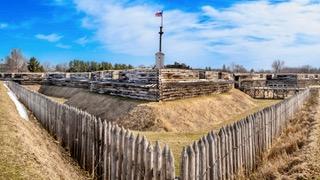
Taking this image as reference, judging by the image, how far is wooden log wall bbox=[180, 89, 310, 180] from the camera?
6949 mm

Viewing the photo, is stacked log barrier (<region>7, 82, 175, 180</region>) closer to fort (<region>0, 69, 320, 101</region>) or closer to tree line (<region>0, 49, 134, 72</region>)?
fort (<region>0, 69, 320, 101</region>)

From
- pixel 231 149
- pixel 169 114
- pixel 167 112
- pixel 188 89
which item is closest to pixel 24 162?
pixel 231 149

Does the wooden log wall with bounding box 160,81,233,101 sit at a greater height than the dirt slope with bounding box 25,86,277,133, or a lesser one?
greater

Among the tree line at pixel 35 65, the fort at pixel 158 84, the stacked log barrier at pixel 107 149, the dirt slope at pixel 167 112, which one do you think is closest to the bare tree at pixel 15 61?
the tree line at pixel 35 65

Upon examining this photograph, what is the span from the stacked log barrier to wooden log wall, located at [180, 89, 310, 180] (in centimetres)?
49

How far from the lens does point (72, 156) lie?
40.5ft

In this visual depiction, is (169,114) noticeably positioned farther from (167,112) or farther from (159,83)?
(159,83)

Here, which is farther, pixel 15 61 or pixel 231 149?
pixel 15 61

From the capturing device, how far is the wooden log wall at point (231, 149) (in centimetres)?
695

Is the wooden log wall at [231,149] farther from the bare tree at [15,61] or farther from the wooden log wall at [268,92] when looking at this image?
the bare tree at [15,61]

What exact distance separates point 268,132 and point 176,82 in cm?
1525

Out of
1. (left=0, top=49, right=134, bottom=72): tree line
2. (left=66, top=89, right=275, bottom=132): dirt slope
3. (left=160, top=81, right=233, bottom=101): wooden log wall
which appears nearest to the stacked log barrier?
(left=66, top=89, right=275, bottom=132): dirt slope

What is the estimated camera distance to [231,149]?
9102mm

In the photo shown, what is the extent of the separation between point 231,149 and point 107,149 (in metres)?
2.80
